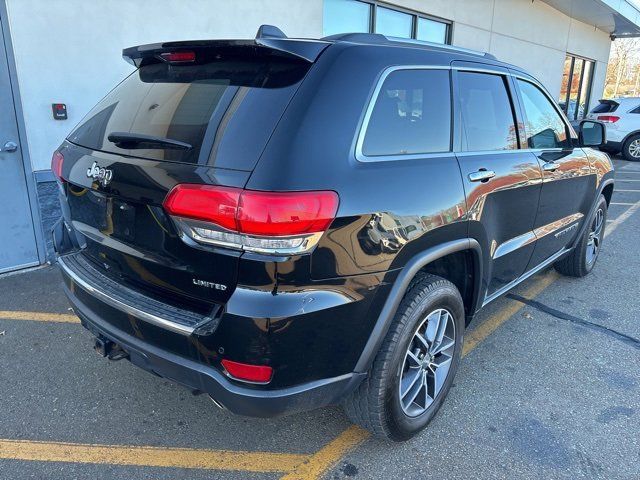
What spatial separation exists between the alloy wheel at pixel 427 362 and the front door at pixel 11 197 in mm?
3808

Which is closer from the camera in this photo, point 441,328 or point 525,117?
point 441,328

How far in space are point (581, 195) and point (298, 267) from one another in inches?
131

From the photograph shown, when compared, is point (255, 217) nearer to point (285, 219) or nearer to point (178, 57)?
point (285, 219)

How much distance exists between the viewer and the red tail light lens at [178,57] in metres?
2.22

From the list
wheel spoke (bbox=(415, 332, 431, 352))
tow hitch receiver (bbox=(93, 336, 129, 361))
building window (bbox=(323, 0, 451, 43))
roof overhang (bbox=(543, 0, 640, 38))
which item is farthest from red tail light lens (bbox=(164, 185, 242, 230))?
roof overhang (bbox=(543, 0, 640, 38))

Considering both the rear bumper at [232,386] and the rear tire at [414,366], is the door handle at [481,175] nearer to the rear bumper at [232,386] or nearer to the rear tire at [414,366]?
the rear tire at [414,366]

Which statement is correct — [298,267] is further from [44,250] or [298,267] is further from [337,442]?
[44,250]

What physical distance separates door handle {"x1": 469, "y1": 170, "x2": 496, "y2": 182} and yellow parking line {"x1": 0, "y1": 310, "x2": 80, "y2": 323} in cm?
301

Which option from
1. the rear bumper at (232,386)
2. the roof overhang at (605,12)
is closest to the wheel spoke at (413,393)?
the rear bumper at (232,386)

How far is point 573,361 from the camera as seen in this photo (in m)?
3.31

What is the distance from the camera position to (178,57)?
2.26 metres

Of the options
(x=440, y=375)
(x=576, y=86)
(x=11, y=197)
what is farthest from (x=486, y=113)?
(x=576, y=86)

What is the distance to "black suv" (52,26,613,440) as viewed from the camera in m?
1.80

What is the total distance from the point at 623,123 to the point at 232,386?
50.4 ft
